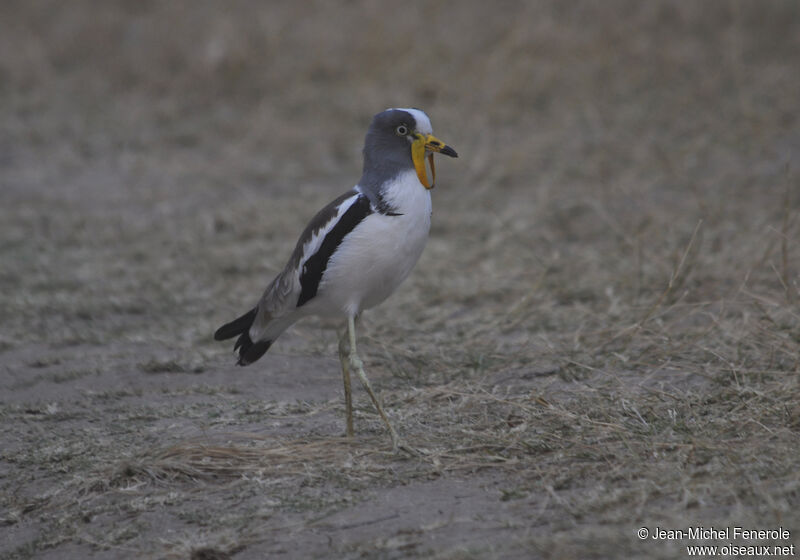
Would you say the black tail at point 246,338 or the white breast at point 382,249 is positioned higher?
the white breast at point 382,249

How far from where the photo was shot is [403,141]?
3699mm

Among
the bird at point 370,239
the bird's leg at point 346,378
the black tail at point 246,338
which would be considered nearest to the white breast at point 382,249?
the bird at point 370,239

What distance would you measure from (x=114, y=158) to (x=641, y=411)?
6.34 m

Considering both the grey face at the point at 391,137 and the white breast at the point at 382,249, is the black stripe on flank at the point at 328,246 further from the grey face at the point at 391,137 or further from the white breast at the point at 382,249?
the grey face at the point at 391,137

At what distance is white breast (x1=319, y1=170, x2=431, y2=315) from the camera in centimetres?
353

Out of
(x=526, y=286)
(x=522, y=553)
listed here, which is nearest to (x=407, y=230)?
(x=522, y=553)

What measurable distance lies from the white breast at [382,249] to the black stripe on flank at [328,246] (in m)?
0.02

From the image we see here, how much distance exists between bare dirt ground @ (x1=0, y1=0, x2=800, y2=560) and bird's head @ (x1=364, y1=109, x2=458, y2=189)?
91cm

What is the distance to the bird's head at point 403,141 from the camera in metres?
3.68

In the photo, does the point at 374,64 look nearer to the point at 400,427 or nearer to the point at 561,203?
the point at 561,203

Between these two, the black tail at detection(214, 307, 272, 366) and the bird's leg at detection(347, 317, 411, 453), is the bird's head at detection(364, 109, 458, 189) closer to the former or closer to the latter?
the bird's leg at detection(347, 317, 411, 453)

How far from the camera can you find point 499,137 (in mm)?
8828

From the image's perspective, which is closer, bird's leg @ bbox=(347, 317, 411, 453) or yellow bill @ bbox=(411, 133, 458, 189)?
bird's leg @ bbox=(347, 317, 411, 453)

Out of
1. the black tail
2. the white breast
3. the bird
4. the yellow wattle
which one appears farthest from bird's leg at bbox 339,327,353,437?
the yellow wattle
